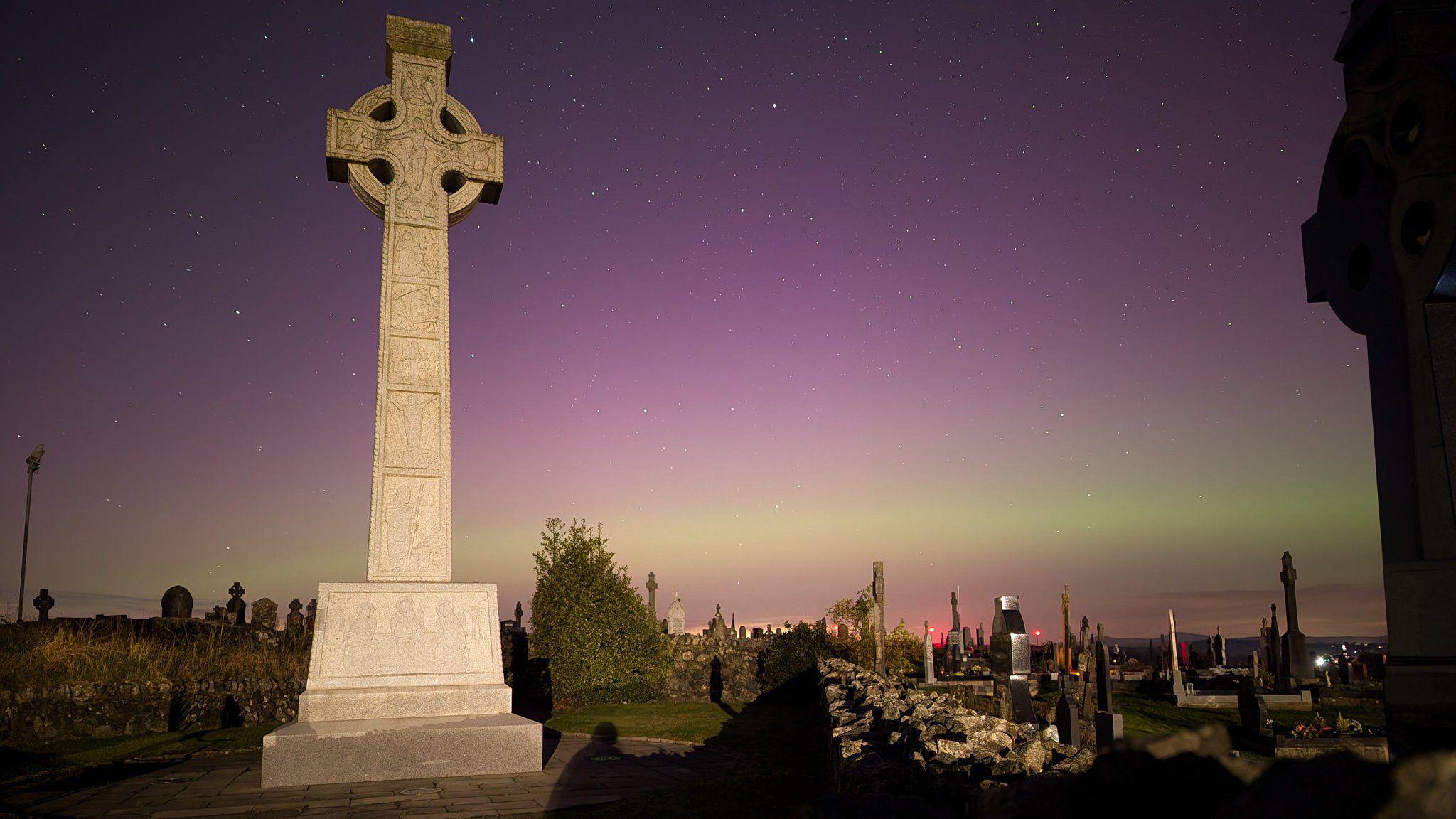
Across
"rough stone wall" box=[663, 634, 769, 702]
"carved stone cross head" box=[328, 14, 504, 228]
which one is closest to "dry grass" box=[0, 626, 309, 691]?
"carved stone cross head" box=[328, 14, 504, 228]

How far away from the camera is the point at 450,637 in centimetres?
1012

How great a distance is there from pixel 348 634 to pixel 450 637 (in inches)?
42.1

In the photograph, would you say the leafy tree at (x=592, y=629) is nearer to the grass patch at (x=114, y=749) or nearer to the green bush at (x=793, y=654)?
the green bush at (x=793, y=654)

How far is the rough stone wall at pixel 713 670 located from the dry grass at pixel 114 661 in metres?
9.24

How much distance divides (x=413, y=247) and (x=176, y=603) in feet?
86.7

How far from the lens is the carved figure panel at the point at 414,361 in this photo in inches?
425

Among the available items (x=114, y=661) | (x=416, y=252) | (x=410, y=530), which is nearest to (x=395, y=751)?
(x=410, y=530)

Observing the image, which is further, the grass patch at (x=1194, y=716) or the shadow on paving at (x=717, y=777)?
the grass patch at (x=1194, y=716)

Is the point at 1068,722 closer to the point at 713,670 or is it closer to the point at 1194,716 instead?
the point at 1194,716

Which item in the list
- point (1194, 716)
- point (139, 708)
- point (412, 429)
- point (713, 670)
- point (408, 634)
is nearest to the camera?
point (408, 634)

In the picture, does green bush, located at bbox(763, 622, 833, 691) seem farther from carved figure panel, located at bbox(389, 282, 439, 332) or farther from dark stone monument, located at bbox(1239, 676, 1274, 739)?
carved figure panel, located at bbox(389, 282, 439, 332)

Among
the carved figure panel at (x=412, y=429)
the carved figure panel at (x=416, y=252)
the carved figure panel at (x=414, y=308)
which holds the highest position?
the carved figure panel at (x=416, y=252)

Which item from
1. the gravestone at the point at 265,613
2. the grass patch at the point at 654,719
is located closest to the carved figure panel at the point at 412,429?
the grass patch at the point at 654,719

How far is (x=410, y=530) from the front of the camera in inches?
412
